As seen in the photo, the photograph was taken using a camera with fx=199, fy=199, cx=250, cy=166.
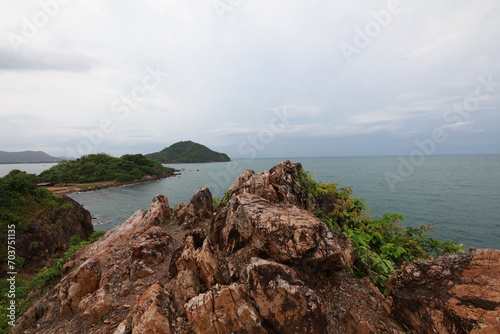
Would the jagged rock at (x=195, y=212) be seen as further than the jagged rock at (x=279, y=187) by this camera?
Yes

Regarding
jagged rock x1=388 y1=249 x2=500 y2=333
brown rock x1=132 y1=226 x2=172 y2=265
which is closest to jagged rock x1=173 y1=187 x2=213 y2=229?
brown rock x1=132 y1=226 x2=172 y2=265

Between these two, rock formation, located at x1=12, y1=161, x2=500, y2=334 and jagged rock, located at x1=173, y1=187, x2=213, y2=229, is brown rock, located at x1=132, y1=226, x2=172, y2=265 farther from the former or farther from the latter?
jagged rock, located at x1=173, y1=187, x2=213, y2=229

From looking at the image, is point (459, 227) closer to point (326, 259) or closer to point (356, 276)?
point (356, 276)

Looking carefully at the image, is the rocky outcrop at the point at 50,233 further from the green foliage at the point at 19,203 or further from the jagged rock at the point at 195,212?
the jagged rock at the point at 195,212

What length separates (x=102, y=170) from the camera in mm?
85312

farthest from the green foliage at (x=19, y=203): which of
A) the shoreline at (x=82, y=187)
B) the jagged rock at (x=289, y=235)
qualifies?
the shoreline at (x=82, y=187)

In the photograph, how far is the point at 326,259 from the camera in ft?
19.3

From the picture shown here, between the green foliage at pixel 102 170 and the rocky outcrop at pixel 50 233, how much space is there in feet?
208

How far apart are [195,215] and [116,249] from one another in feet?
14.9

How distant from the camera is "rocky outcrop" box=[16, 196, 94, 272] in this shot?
61.3 ft

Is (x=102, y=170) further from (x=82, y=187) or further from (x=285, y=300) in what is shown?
(x=285, y=300)

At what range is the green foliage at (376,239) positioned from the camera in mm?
7460

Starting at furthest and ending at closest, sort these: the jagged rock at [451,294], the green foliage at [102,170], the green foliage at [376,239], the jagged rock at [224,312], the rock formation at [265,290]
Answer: the green foliage at [102,170] → the green foliage at [376,239] → the jagged rock at [224,312] → the rock formation at [265,290] → the jagged rock at [451,294]

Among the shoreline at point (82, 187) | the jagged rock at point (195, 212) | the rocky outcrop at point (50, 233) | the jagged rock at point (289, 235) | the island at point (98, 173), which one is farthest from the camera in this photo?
the island at point (98, 173)
